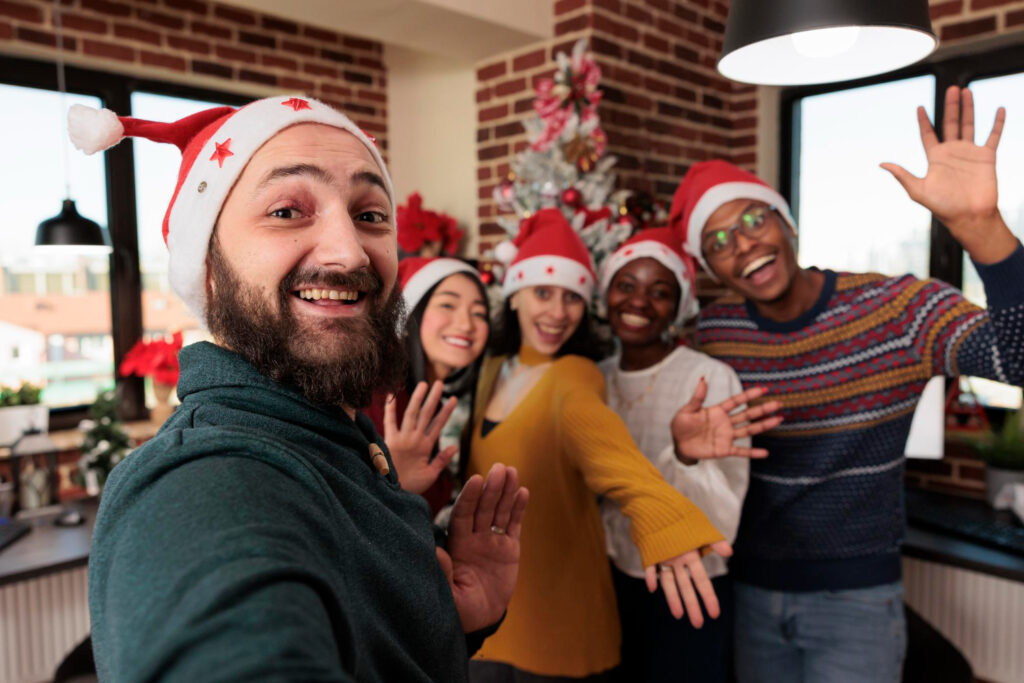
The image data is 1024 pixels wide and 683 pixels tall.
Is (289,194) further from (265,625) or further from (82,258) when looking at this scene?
(82,258)

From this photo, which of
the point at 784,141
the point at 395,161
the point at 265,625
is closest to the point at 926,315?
the point at 265,625

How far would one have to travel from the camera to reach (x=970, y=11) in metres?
2.61

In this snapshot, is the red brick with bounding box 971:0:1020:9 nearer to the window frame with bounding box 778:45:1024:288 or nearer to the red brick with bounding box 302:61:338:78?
the window frame with bounding box 778:45:1024:288

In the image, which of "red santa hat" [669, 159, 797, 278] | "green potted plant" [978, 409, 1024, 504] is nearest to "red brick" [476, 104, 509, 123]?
"red santa hat" [669, 159, 797, 278]

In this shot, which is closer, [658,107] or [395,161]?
[658,107]

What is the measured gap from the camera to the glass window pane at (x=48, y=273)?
2.73m

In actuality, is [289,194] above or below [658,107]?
below

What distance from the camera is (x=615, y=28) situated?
104 inches

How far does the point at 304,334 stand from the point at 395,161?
9.58ft

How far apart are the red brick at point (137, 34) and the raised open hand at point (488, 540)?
276cm

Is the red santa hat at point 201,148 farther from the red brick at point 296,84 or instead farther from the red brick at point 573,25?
the red brick at point 296,84

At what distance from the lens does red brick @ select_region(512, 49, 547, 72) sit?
2670 mm

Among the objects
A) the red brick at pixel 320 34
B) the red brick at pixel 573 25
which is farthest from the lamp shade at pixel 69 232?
the red brick at pixel 573 25

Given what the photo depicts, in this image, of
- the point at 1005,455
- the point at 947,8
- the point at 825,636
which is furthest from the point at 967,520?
the point at 947,8
